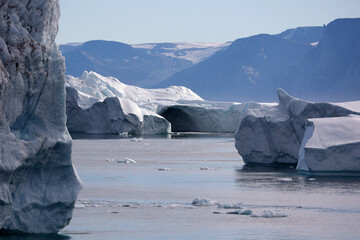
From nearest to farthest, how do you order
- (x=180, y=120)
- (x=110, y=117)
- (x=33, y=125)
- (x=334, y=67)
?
(x=33, y=125) → (x=110, y=117) → (x=180, y=120) → (x=334, y=67)

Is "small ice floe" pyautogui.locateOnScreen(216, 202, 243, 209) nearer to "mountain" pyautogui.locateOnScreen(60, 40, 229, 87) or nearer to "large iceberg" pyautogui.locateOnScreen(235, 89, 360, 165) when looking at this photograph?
"large iceberg" pyautogui.locateOnScreen(235, 89, 360, 165)

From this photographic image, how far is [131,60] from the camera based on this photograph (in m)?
167

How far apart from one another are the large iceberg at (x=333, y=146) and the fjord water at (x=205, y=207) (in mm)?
323

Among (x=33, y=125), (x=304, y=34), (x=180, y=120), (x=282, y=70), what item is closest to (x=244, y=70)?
(x=282, y=70)

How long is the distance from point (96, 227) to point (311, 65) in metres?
121

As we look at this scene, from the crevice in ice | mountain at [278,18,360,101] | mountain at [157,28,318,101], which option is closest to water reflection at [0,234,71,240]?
the crevice in ice

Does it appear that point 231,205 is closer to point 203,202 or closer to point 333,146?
point 203,202

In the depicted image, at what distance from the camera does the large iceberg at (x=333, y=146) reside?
A: 14.2 m

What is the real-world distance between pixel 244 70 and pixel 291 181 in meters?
129

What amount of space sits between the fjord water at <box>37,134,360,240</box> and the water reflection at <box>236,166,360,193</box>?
0.6 inches

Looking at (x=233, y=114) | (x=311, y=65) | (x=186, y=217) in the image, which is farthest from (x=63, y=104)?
(x=311, y=65)

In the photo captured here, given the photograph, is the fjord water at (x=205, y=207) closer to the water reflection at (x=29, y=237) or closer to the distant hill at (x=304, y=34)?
the water reflection at (x=29, y=237)

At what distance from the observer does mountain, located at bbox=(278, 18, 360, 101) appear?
116 meters

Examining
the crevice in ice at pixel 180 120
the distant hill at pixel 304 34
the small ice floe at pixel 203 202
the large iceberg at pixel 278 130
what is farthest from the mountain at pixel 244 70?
the small ice floe at pixel 203 202
